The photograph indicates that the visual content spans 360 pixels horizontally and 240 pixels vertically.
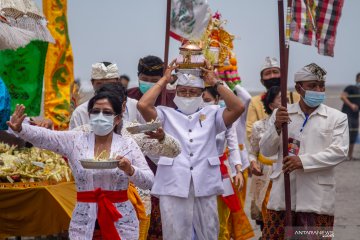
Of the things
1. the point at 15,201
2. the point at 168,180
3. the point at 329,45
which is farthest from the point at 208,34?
the point at 15,201

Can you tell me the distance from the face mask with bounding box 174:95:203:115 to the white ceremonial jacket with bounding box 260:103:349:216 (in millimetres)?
741

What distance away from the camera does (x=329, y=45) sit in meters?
8.79

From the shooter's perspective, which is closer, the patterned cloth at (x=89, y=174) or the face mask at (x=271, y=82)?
the patterned cloth at (x=89, y=174)

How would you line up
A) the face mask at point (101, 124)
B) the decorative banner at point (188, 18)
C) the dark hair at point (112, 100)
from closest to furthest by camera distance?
the face mask at point (101, 124)
the dark hair at point (112, 100)
the decorative banner at point (188, 18)

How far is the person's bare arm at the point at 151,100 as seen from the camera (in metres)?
8.09

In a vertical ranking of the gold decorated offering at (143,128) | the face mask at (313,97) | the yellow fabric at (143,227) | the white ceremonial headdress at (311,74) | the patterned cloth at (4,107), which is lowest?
the yellow fabric at (143,227)

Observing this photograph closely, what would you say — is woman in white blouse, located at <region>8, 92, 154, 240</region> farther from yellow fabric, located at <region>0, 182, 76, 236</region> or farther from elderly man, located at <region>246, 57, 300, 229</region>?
elderly man, located at <region>246, 57, 300, 229</region>

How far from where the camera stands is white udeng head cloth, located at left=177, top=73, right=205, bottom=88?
26.8 ft

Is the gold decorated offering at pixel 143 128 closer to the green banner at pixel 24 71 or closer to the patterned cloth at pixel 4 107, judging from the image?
the patterned cloth at pixel 4 107

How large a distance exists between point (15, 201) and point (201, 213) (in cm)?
198

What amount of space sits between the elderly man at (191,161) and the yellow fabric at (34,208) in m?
1.25

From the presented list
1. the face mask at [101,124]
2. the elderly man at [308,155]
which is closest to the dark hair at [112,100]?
the face mask at [101,124]

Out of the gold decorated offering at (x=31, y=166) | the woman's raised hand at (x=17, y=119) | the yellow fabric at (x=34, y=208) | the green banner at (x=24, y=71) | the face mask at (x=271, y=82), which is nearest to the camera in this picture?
the woman's raised hand at (x=17, y=119)

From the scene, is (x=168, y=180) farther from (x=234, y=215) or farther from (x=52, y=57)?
(x=52, y=57)
